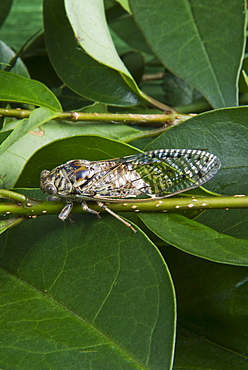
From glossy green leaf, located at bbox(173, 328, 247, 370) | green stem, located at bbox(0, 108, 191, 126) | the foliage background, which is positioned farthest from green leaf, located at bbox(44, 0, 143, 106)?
glossy green leaf, located at bbox(173, 328, 247, 370)

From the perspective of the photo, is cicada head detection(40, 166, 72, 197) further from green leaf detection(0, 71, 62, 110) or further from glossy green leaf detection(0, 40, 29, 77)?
glossy green leaf detection(0, 40, 29, 77)

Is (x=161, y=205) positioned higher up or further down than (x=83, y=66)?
further down

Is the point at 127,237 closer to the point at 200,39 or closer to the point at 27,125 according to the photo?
the point at 27,125

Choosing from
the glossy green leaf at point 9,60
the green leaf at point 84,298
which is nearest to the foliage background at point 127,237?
the green leaf at point 84,298

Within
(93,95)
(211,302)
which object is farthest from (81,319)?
(93,95)

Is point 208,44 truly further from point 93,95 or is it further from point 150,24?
point 93,95

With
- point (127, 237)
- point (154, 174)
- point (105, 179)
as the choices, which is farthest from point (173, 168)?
point (127, 237)
